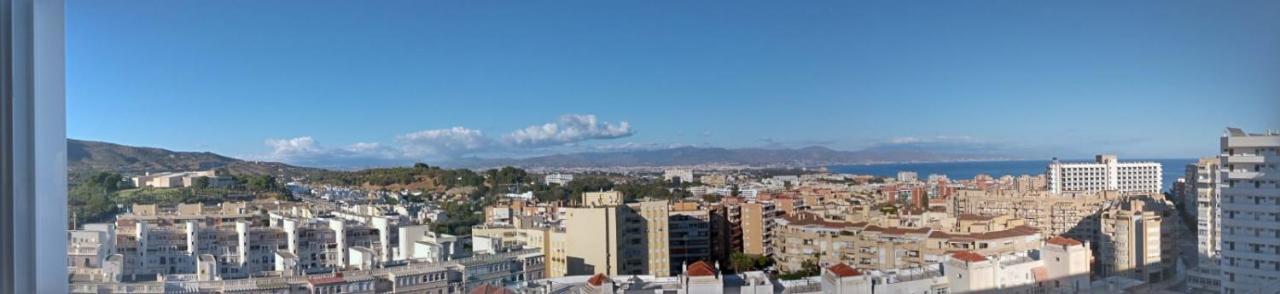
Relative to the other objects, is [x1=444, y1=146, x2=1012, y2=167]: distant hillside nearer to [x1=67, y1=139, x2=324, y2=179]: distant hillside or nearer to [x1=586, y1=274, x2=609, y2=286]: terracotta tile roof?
[x1=586, y1=274, x2=609, y2=286]: terracotta tile roof

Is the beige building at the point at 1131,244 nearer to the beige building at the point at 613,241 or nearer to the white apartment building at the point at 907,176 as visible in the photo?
the white apartment building at the point at 907,176

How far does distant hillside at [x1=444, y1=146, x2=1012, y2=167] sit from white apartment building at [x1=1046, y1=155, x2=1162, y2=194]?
13cm

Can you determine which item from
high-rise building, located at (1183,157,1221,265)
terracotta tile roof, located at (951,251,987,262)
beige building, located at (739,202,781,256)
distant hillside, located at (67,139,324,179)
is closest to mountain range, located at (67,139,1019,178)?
distant hillside, located at (67,139,324,179)

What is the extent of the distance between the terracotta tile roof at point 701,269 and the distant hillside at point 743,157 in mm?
244

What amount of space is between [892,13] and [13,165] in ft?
5.77

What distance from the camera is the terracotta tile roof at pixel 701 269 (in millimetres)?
1754

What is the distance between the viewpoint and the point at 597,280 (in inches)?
69.1

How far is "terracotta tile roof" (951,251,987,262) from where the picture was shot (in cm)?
169

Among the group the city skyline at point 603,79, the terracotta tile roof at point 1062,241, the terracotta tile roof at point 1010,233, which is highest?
the city skyline at point 603,79

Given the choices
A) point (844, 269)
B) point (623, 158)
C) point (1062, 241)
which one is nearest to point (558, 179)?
point (623, 158)

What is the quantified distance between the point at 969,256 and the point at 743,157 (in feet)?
1.84

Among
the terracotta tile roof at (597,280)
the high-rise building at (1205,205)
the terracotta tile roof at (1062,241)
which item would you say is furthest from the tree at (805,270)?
the high-rise building at (1205,205)

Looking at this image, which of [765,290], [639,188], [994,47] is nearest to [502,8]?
[639,188]

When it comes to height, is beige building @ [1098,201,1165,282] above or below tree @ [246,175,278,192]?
below
